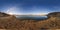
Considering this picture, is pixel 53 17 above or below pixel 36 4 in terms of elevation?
below

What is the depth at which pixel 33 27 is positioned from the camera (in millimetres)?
4434

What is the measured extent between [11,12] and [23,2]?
0.38 m

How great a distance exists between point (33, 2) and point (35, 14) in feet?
0.95

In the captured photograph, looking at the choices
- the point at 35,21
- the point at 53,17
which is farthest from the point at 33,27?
the point at 53,17

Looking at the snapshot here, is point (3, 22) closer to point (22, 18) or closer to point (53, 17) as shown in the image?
point (22, 18)

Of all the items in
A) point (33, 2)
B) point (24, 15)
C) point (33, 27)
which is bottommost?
point (33, 27)

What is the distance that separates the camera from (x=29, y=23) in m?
4.48

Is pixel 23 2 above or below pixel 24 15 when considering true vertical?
above

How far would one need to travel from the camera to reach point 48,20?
14.8 ft

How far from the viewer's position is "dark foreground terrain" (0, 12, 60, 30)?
14.5ft

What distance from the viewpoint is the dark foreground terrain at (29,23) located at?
174 inches

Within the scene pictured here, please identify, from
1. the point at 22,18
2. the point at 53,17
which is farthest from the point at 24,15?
the point at 53,17

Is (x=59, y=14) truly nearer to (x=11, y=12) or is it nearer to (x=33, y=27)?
(x=33, y=27)

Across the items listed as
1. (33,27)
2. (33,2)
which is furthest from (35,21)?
(33,2)
